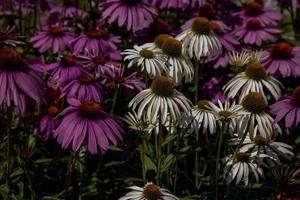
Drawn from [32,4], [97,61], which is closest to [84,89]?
[97,61]

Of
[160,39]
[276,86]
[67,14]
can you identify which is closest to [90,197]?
[160,39]

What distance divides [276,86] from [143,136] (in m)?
0.57

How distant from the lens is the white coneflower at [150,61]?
249cm

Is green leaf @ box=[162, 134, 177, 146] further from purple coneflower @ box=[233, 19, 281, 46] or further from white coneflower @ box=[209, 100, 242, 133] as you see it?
purple coneflower @ box=[233, 19, 281, 46]

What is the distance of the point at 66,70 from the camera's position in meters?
2.92

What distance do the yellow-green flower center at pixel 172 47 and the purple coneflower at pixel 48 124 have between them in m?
0.61

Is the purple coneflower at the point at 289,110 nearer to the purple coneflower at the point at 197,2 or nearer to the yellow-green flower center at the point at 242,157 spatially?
the yellow-green flower center at the point at 242,157

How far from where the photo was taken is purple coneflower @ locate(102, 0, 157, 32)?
3264 mm

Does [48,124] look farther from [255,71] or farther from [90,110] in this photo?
[255,71]

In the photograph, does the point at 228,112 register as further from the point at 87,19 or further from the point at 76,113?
the point at 87,19

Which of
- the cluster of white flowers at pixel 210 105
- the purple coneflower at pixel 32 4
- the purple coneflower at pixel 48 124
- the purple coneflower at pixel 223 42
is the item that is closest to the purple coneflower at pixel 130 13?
the purple coneflower at pixel 223 42

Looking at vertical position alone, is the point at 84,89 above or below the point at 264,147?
above

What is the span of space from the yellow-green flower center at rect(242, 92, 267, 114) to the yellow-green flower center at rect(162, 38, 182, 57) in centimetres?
41

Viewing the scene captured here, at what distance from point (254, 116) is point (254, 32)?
1412 mm
